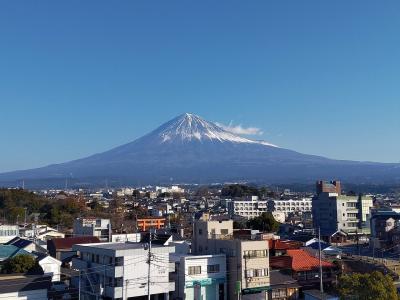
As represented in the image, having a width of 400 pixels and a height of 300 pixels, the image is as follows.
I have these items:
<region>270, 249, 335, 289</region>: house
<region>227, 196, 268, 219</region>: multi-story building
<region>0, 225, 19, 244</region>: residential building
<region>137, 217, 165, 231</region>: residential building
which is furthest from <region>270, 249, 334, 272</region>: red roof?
<region>227, 196, 268, 219</region>: multi-story building

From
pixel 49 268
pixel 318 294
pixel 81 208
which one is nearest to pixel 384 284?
pixel 318 294

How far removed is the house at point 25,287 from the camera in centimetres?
1500

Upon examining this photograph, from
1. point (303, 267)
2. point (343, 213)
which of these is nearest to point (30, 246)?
point (303, 267)

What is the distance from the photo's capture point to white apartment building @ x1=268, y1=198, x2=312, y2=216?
58975 millimetres

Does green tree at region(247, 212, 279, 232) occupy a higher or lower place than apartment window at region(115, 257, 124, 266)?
lower

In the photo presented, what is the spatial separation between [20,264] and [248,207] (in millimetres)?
40868

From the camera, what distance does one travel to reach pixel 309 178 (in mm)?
177000

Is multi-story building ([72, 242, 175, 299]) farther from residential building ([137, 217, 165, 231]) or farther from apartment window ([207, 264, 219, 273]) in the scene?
residential building ([137, 217, 165, 231])

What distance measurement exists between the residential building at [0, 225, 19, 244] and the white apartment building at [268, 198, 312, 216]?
3284cm

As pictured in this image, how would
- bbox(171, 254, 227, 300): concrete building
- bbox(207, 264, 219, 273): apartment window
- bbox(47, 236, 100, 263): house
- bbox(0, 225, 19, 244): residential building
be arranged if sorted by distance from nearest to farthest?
1. bbox(171, 254, 227, 300): concrete building
2. bbox(207, 264, 219, 273): apartment window
3. bbox(47, 236, 100, 263): house
4. bbox(0, 225, 19, 244): residential building

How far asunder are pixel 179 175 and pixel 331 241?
501ft

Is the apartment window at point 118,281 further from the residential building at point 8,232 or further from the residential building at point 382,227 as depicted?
the residential building at point 382,227

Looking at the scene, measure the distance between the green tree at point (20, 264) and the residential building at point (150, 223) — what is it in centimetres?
2133

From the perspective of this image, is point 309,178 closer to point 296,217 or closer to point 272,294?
point 296,217
